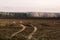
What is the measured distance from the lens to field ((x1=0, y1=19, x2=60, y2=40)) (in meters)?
0.84

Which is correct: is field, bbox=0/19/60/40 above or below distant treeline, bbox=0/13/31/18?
below

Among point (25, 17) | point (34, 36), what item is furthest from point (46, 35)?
point (25, 17)

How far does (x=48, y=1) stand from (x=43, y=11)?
8 cm

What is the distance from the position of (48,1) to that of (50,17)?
0.12m

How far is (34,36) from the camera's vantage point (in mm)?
842

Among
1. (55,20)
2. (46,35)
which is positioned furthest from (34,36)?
(55,20)

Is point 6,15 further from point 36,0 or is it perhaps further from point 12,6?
point 36,0

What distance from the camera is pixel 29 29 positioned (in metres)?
0.87

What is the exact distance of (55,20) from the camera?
0.89m

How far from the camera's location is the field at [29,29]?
84 centimetres

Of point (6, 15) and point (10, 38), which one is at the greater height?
point (6, 15)

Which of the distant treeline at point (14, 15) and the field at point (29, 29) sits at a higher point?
the distant treeline at point (14, 15)

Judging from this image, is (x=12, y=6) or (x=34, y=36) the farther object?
(x=12, y=6)

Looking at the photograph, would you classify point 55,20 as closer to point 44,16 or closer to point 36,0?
point 44,16
